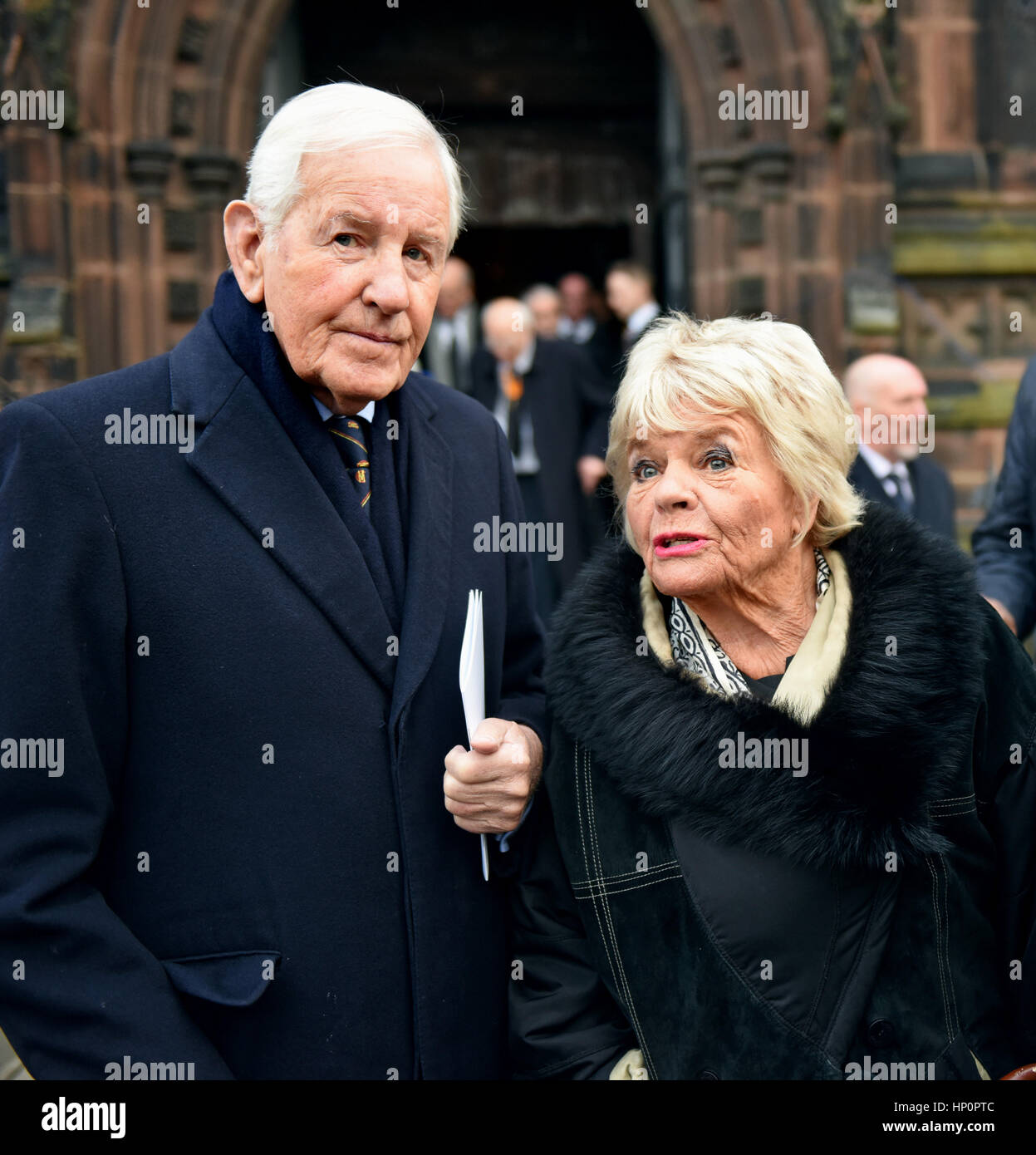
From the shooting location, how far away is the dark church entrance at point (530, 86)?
10.6 meters

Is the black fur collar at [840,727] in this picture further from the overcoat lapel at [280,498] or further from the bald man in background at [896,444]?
the bald man in background at [896,444]

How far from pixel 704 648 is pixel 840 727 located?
289 mm

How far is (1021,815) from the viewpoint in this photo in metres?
2.21

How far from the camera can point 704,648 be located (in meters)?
2.27

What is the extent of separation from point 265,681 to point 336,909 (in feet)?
1.21

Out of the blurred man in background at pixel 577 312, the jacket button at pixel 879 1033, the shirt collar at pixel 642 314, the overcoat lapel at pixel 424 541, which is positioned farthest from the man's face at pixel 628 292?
the jacket button at pixel 879 1033

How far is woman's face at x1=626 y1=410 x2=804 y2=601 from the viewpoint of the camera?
2.16 meters

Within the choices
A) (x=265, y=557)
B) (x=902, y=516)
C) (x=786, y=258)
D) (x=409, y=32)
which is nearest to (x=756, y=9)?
(x=786, y=258)

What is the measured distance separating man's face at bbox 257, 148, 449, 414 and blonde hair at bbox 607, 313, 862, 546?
1.34ft

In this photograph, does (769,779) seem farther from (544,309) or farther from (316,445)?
(544,309)

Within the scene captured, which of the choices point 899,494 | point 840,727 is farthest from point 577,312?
point 840,727
